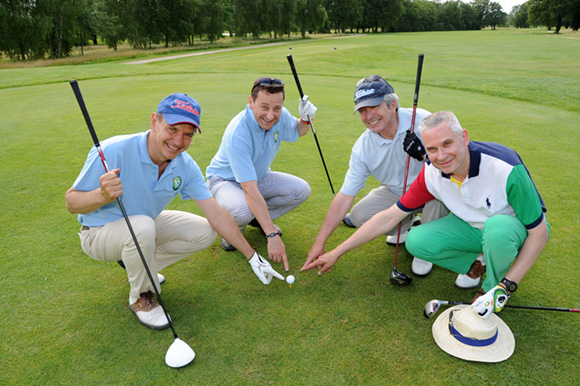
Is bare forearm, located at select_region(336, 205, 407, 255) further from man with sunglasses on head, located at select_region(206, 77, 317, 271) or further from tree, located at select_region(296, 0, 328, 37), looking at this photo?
tree, located at select_region(296, 0, 328, 37)

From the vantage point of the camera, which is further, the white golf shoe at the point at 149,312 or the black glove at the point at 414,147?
the black glove at the point at 414,147

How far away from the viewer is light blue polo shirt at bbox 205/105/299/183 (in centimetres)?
331

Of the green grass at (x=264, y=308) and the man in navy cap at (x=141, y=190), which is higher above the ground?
the man in navy cap at (x=141, y=190)

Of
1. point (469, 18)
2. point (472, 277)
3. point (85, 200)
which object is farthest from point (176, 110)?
point (469, 18)

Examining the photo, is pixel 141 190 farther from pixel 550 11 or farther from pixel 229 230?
pixel 550 11

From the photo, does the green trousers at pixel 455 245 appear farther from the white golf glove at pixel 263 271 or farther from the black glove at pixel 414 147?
the white golf glove at pixel 263 271

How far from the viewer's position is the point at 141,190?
2715 millimetres

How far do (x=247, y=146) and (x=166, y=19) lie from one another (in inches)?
1737

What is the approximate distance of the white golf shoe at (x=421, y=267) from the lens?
305 centimetres

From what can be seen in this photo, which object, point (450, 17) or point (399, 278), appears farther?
point (450, 17)

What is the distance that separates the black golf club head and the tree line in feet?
119

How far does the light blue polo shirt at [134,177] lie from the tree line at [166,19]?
3507cm

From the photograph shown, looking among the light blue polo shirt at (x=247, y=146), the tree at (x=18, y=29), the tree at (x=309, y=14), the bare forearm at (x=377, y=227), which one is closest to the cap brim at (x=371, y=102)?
the bare forearm at (x=377, y=227)

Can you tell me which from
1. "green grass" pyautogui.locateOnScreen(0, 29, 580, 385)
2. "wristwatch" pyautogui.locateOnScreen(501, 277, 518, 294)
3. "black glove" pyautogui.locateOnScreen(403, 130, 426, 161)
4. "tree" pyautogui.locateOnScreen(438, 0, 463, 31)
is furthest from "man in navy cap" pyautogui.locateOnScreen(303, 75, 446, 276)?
"tree" pyautogui.locateOnScreen(438, 0, 463, 31)
